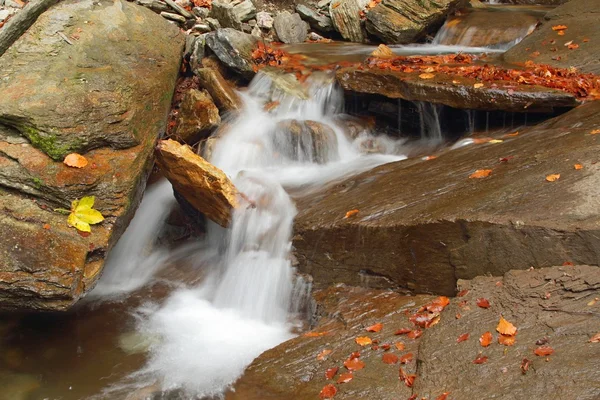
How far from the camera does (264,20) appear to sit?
12.1 meters

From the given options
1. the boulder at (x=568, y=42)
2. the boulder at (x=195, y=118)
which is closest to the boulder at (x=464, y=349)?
the boulder at (x=195, y=118)

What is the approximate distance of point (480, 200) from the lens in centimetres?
458

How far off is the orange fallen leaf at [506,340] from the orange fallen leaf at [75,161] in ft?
14.3

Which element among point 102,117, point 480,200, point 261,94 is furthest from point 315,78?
point 480,200

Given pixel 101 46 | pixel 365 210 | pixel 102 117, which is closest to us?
pixel 365 210

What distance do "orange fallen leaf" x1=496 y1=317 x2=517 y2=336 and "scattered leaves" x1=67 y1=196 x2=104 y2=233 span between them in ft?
12.7

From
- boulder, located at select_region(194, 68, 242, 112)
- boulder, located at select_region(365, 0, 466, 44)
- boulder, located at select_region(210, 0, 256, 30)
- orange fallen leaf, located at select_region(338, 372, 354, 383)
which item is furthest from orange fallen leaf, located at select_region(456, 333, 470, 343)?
boulder, located at select_region(210, 0, 256, 30)

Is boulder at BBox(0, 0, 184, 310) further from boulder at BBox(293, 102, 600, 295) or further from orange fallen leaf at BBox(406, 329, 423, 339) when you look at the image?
orange fallen leaf at BBox(406, 329, 423, 339)

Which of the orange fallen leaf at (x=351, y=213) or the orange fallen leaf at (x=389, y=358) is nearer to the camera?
the orange fallen leaf at (x=389, y=358)

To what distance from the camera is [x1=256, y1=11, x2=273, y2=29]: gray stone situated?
1201cm

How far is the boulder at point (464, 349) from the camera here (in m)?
3.29

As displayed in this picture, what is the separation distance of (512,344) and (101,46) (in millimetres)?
6119

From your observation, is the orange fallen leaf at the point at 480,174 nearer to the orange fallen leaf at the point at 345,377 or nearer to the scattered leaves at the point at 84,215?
the orange fallen leaf at the point at 345,377

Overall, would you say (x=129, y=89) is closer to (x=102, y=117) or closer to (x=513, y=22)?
(x=102, y=117)
